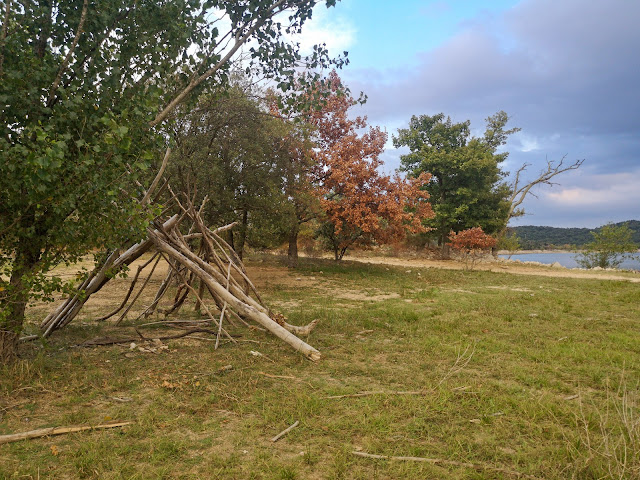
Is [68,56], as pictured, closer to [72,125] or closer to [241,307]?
[72,125]

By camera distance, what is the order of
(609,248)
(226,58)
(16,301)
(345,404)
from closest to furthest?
(345,404)
(16,301)
(226,58)
(609,248)

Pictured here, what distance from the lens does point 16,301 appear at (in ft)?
16.5

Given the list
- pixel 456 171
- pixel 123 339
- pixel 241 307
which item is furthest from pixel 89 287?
pixel 456 171

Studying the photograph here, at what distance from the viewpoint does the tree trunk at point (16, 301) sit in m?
5.08

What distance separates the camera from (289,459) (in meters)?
3.31

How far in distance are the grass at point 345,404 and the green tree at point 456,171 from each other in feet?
76.0

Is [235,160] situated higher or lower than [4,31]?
higher

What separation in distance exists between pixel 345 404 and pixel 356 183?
1472 cm

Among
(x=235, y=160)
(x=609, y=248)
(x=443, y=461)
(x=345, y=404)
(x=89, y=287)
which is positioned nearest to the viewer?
(x=443, y=461)

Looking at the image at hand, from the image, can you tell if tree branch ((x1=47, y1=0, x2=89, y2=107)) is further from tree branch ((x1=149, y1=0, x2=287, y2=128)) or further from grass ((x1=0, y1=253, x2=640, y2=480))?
grass ((x1=0, y1=253, x2=640, y2=480))

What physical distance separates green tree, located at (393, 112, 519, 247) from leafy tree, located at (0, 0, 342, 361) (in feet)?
89.7

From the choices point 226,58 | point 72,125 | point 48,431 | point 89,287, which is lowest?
point 48,431

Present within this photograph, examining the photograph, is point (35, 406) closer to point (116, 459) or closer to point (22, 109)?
point (116, 459)

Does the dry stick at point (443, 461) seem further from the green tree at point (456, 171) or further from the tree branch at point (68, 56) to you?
the green tree at point (456, 171)
